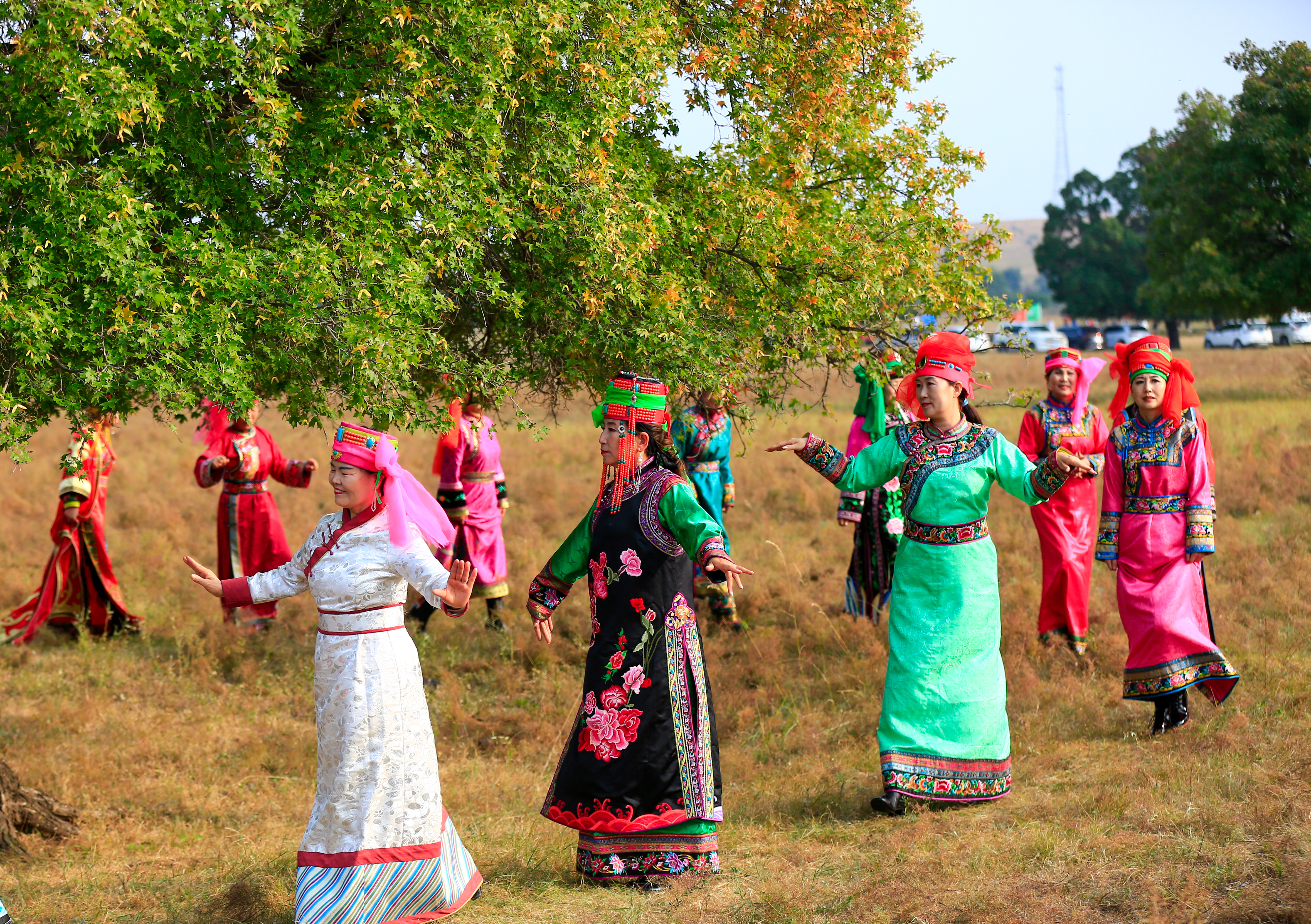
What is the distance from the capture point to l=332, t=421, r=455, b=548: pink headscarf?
452cm

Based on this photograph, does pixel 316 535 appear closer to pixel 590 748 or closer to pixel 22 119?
pixel 590 748

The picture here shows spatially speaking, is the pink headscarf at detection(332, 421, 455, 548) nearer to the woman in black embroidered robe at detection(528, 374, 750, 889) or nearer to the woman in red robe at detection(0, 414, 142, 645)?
the woman in black embroidered robe at detection(528, 374, 750, 889)

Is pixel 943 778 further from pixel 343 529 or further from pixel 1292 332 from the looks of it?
pixel 1292 332

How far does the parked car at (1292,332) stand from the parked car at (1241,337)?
230 millimetres

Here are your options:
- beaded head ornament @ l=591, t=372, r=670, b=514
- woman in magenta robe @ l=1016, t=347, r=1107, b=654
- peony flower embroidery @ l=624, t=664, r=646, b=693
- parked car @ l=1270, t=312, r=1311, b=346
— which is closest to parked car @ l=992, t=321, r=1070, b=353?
woman in magenta robe @ l=1016, t=347, r=1107, b=654

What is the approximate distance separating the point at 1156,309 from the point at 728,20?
27.1m

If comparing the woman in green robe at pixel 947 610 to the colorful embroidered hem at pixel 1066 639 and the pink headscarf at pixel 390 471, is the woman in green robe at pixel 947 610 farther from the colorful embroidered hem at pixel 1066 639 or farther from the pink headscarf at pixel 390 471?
the colorful embroidered hem at pixel 1066 639

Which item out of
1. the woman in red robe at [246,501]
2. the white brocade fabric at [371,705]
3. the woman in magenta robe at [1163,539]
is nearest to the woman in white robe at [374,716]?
the white brocade fabric at [371,705]

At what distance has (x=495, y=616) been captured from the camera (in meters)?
9.88

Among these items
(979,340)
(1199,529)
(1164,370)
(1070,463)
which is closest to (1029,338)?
(979,340)

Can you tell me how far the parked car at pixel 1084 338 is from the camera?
4787cm

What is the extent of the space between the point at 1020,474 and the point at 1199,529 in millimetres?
1596

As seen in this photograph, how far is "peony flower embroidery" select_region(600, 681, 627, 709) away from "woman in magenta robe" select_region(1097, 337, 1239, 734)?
3.28 m

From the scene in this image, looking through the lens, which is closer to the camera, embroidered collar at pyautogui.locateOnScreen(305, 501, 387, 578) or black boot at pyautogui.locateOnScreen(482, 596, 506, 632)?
embroidered collar at pyautogui.locateOnScreen(305, 501, 387, 578)
